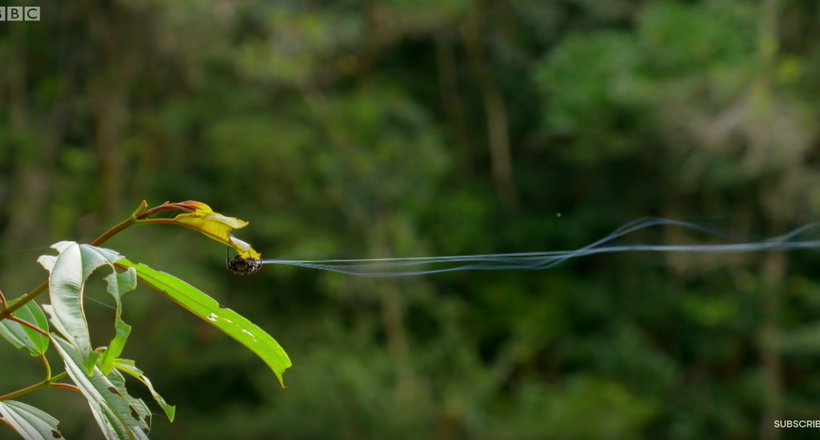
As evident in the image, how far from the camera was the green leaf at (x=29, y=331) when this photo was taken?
49 centimetres

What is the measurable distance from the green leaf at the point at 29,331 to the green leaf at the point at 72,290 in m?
0.10

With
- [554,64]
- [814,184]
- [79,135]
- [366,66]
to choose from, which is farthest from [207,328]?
[814,184]

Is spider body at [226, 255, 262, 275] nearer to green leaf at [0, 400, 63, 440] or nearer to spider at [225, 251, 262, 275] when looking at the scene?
spider at [225, 251, 262, 275]

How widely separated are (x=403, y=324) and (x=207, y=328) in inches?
41.6

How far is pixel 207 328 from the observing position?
4320 mm

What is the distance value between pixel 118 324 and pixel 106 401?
52 millimetres

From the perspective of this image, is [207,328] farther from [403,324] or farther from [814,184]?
[814,184]

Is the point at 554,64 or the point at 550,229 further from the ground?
the point at 554,64

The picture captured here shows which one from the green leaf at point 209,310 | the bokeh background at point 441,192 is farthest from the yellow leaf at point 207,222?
the bokeh background at point 441,192

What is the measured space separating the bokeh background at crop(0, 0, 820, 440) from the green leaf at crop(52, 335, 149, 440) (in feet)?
10.8

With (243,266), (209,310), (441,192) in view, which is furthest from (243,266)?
(441,192)

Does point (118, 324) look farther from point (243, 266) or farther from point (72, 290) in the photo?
point (243, 266)

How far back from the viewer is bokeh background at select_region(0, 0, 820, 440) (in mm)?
3764

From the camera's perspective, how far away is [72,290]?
1.26ft
